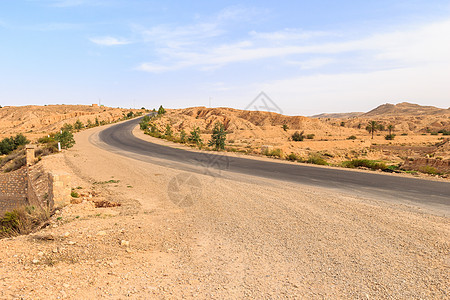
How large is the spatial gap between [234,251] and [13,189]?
1857cm

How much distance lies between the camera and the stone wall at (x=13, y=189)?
54.8 ft

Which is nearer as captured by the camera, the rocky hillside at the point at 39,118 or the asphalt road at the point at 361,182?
the asphalt road at the point at 361,182

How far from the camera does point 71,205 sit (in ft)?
26.7

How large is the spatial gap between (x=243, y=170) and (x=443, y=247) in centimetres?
1043

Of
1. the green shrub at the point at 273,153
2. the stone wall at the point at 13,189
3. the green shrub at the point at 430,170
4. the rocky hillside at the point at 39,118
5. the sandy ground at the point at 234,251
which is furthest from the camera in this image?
the rocky hillside at the point at 39,118

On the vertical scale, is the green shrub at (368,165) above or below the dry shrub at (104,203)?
above

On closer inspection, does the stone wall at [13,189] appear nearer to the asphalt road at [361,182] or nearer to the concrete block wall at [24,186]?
the concrete block wall at [24,186]

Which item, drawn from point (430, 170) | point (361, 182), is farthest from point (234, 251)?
point (430, 170)

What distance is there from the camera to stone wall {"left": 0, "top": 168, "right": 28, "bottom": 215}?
54.8ft

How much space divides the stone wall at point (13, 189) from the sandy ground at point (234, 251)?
469 inches

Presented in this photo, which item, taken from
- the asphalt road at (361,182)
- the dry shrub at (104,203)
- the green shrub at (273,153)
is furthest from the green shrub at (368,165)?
the dry shrub at (104,203)

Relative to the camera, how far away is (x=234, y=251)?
17.7 ft

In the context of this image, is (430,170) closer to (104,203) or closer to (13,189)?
(104,203)

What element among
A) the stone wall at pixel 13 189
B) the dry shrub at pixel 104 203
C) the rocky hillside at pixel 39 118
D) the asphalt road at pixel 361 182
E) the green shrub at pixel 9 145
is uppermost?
the rocky hillside at pixel 39 118
